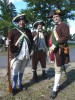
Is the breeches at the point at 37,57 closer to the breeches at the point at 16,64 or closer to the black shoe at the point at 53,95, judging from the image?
the breeches at the point at 16,64

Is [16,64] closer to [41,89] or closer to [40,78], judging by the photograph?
[41,89]

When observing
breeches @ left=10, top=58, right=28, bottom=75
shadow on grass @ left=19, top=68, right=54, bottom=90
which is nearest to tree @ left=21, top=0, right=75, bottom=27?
shadow on grass @ left=19, top=68, right=54, bottom=90

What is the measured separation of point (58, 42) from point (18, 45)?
1.11 metres

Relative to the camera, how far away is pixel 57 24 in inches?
310

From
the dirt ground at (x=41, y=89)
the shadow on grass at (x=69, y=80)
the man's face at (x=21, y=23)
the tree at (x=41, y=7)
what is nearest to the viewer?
the dirt ground at (x=41, y=89)

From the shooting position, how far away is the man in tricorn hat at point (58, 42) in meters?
7.73

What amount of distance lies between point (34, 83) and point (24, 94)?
931 millimetres

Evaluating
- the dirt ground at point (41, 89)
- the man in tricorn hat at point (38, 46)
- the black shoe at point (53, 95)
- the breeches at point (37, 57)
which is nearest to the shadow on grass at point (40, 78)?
the dirt ground at point (41, 89)

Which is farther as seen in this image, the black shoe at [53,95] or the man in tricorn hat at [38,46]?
the man in tricorn hat at [38,46]

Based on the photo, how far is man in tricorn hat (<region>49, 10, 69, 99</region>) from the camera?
773 cm

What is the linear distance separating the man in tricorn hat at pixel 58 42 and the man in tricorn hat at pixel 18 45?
77 centimetres

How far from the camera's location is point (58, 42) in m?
7.83

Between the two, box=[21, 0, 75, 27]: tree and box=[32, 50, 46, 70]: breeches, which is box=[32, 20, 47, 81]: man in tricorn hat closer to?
box=[32, 50, 46, 70]: breeches

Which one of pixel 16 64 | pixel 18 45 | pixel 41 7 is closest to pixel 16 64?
pixel 16 64
